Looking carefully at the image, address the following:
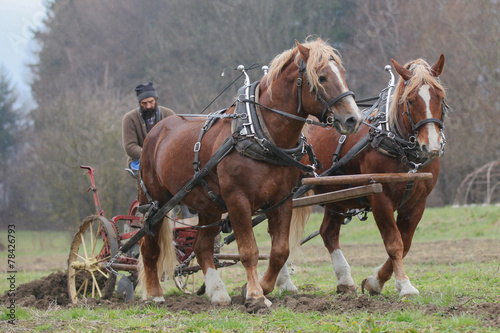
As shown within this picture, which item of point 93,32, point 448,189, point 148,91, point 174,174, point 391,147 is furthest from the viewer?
point 93,32

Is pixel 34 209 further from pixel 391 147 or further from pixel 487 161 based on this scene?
pixel 391 147

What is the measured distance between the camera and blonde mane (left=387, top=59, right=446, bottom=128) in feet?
18.3

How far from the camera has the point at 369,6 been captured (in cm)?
2795

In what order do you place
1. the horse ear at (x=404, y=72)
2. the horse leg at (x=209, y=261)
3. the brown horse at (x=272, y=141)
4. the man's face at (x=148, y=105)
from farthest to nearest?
the man's face at (x=148, y=105) → the horse leg at (x=209, y=261) → the horse ear at (x=404, y=72) → the brown horse at (x=272, y=141)

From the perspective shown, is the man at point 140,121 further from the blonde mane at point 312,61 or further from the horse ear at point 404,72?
the horse ear at point 404,72

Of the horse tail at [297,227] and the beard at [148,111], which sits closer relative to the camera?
the horse tail at [297,227]

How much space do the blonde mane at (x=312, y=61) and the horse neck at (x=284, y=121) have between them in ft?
0.40

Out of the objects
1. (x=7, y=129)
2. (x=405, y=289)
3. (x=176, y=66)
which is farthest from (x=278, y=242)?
(x=7, y=129)

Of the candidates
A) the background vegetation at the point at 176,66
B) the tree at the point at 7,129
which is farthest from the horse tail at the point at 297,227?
the tree at the point at 7,129

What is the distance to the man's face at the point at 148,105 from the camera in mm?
7281

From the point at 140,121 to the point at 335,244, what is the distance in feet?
8.63

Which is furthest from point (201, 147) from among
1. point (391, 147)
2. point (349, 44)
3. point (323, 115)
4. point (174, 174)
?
point (349, 44)

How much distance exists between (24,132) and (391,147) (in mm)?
27199

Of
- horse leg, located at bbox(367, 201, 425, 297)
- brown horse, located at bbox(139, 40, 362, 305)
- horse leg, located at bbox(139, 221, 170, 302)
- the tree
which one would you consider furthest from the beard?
the tree
